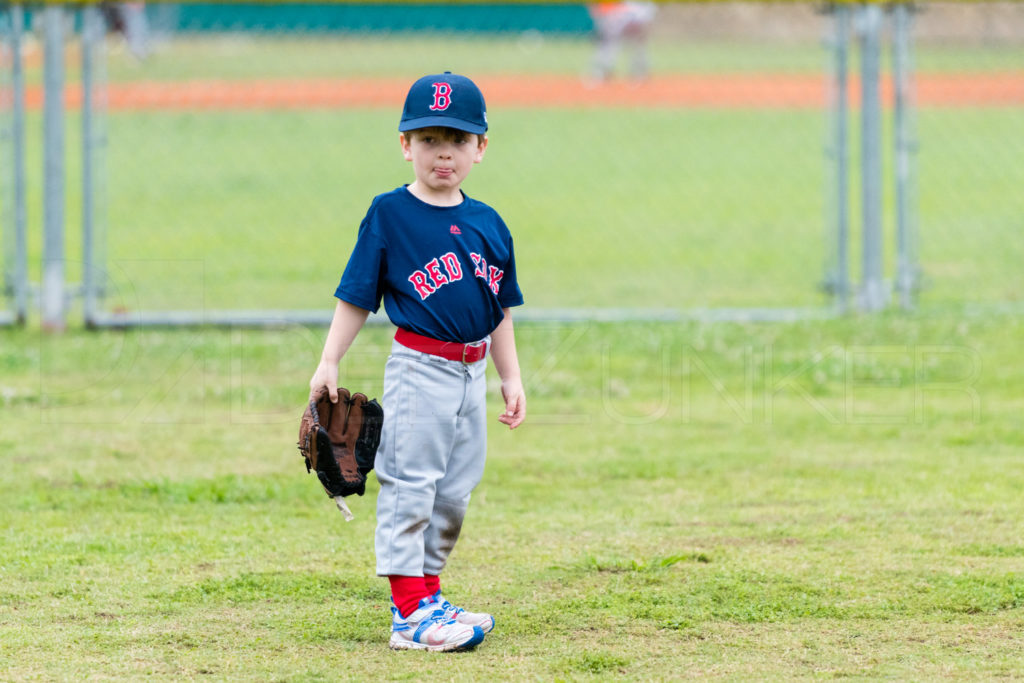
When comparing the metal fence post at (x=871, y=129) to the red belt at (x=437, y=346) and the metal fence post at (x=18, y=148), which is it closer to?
the metal fence post at (x=18, y=148)

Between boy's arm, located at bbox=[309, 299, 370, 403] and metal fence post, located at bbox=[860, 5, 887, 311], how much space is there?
5694 millimetres

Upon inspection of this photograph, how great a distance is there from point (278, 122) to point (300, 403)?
13985mm

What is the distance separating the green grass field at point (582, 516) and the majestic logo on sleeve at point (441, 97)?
1.44m

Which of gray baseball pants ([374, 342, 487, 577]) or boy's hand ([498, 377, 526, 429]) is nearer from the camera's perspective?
gray baseball pants ([374, 342, 487, 577])

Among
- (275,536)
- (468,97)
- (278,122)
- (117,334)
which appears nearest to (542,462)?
(275,536)

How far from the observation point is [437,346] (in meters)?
3.79

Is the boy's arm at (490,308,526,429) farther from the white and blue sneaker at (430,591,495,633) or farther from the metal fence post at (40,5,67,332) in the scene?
the metal fence post at (40,5,67,332)

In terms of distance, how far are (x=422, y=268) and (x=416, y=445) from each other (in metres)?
0.47

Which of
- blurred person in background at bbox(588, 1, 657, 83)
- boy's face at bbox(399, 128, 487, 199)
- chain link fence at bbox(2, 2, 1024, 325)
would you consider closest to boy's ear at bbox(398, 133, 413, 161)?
boy's face at bbox(399, 128, 487, 199)

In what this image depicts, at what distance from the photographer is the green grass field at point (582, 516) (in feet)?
12.4

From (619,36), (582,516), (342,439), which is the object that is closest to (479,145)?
(342,439)

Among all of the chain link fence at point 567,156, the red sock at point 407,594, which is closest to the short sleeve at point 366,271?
the red sock at point 407,594

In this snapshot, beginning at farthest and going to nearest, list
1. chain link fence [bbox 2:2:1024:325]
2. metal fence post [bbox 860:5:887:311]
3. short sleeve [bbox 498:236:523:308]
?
chain link fence [bbox 2:2:1024:325]
metal fence post [bbox 860:5:887:311]
short sleeve [bbox 498:236:523:308]

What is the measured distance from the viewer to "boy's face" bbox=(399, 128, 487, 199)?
375 cm
